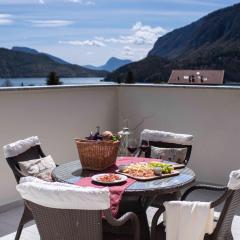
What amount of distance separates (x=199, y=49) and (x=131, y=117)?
19.7 feet

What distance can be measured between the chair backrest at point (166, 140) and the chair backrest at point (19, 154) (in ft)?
3.09

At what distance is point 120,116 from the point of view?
5793 millimetres

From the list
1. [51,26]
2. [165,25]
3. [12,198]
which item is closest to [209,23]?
[165,25]

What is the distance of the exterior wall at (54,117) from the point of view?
14.5 feet

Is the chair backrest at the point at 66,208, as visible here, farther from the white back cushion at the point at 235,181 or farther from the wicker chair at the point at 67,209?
the white back cushion at the point at 235,181

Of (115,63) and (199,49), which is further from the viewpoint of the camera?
(199,49)

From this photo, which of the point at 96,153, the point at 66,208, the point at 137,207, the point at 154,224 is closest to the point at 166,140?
the point at 137,207

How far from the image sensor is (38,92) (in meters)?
4.71

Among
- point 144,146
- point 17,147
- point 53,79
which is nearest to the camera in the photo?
point 17,147

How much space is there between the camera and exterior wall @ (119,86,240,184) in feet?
16.3

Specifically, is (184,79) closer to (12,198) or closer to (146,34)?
(12,198)

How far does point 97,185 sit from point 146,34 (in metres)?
10.1

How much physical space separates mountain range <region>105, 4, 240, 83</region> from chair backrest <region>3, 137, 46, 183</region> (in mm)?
3090

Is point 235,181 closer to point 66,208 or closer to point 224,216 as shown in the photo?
point 224,216
